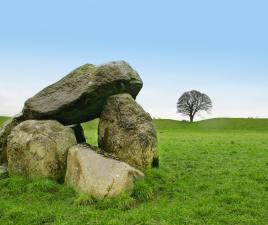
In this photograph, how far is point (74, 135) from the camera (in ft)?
65.7

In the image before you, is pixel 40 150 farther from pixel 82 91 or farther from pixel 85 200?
pixel 85 200

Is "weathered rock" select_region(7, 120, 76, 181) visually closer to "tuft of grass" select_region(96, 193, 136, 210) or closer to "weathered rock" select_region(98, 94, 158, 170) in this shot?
"weathered rock" select_region(98, 94, 158, 170)

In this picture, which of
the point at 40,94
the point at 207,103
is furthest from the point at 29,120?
the point at 207,103

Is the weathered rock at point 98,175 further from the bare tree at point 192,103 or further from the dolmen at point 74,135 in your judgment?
the bare tree at point 192,103

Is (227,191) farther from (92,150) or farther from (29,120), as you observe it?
(29,120)

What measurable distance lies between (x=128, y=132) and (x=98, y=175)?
3846mm

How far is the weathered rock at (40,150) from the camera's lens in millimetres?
18578

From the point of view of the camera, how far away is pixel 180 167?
23750mm

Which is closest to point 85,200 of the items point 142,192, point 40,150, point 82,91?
point 142,192

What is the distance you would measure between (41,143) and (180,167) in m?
8.76

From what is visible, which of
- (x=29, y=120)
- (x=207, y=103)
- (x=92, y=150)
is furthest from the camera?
(x=207, y=103)

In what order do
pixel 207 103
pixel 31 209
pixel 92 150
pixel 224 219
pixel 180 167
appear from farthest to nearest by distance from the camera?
pixel 207 103
pixel 180 167
pixel 92 150
pixel 31 209
pixel 224 219

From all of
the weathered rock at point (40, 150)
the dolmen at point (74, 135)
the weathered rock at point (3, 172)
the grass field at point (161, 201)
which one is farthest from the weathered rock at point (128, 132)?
the weathered rock at point (3, 172)

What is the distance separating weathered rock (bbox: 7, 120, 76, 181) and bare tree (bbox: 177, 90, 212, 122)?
9584 cm
